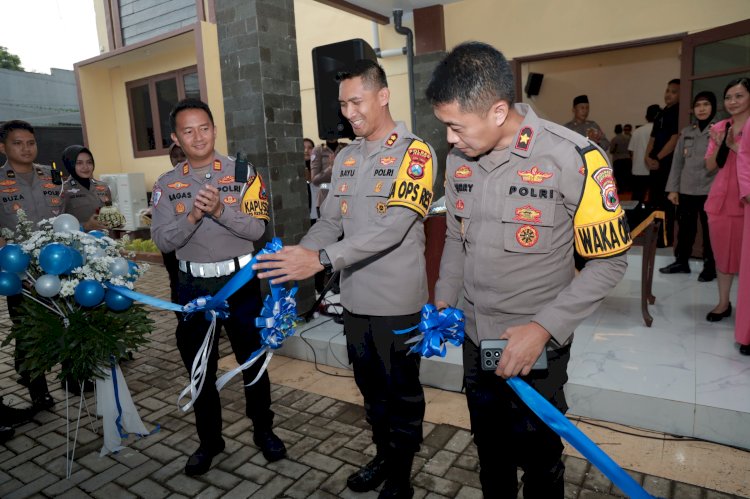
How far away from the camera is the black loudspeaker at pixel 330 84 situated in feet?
13.3

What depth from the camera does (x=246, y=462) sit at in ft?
9.68

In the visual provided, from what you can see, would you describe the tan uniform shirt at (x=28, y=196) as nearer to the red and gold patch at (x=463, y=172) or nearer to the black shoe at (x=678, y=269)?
the red and gold patch at (x=463, y=172)

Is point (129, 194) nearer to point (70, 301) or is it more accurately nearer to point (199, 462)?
A: point (70, 301)

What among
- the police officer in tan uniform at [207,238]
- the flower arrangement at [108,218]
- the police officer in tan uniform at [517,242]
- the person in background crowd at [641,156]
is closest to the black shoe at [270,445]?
the police officer in tan uniform at [207,238]

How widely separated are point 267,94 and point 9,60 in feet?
95.0

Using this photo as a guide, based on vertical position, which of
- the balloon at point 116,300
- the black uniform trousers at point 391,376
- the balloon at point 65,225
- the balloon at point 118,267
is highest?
the balloon at point 65,225

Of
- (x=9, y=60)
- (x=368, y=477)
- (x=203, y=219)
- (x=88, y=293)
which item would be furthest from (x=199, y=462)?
(x=9, y=60)

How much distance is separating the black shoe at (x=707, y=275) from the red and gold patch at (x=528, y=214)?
4709 millimetres

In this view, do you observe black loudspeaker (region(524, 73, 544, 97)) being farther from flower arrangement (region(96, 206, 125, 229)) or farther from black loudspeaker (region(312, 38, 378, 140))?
flower arrangement (region(96, 206, 125, 229))

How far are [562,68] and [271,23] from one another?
1054cm

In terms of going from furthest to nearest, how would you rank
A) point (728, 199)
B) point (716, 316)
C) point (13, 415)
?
point (716, 316)
point (728, 199)
point (13, 415)

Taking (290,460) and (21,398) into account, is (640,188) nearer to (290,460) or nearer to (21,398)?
(290,460)

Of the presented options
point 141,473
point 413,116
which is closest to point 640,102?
point 413,116

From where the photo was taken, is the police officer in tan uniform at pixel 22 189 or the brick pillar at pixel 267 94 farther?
the brick pillar at pixel 267 94
